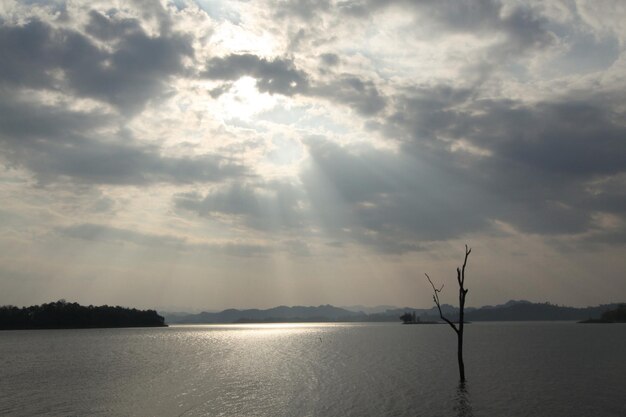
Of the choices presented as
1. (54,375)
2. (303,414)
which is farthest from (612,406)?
(54,375)

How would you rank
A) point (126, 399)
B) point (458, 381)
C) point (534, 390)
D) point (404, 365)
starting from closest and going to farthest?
point (126, 399) < point (534, 390) < point (458, 381) < point (404, 365)

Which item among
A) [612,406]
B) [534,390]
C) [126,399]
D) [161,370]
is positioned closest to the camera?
[612,406]

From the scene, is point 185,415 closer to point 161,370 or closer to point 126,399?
point 126,399

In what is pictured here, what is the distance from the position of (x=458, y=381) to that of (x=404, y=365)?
21.1 meters

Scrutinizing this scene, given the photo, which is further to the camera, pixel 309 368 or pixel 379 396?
pixel 309 368

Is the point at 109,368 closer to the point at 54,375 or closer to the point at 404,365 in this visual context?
the point at 54,375

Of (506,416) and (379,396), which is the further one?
(379,396)

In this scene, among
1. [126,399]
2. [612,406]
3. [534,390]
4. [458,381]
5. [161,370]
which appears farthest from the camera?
[161,370]

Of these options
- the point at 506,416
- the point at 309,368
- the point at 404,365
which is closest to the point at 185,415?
the point at 506,416

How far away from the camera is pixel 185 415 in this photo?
4038 centimetres

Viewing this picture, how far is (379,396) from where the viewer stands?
159 feet

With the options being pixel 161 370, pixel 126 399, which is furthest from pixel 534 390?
pixel 161 370

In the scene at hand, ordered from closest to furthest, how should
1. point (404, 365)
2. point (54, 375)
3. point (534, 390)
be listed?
point (534, 390), point (54, 375), point (404, 365)

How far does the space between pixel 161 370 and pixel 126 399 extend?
86.8 ft
